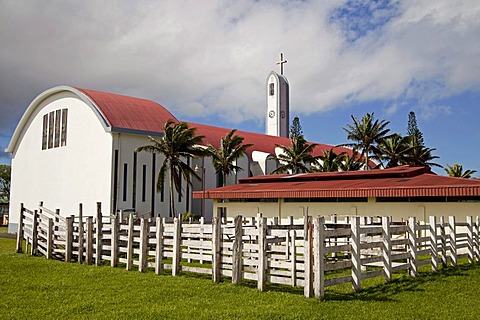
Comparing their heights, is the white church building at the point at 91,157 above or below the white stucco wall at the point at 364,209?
above

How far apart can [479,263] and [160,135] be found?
28.5 meters

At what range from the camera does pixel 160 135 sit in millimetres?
41344

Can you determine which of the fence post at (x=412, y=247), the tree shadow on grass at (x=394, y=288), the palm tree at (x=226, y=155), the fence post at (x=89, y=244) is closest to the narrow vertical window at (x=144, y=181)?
the palm tree at (x=226, y=155)

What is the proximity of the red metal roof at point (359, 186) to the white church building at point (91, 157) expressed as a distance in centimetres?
606

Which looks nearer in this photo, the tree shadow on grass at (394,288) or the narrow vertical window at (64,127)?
the tree shadow on grass at (394,288)

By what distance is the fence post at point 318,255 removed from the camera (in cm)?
1075

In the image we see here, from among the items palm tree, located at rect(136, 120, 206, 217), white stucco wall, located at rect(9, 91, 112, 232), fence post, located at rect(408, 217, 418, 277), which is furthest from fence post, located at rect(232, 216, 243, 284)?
white stucco wall, located at rect(9, 91, 112, 232)

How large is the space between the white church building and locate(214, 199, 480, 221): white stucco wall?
9087mm

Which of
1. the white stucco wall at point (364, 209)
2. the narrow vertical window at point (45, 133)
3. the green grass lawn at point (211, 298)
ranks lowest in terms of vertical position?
the green grass lawn at point (211, 298)

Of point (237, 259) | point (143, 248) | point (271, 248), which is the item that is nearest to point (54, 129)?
point (143, 248)

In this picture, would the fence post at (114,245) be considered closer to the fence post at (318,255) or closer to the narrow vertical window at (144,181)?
the fence post at (318,255)

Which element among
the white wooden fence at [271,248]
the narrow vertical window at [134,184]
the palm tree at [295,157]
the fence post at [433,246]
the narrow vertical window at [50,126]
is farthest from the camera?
the palm tree at [295,157]

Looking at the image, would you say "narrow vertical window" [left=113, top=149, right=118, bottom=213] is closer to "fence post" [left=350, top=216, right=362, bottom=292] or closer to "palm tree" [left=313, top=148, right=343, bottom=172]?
"palm tree" [left=313, top=148, right=343, bottom=172]

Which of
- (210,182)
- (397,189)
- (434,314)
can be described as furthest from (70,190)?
(434,314)
